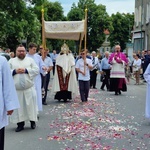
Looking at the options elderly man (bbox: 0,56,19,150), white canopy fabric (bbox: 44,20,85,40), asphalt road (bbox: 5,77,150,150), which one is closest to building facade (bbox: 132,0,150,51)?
white canopy fabric (bbox: 44,20,85,40)

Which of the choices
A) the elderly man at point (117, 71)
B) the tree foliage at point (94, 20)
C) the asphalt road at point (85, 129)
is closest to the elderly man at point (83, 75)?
the asphalt road at point (85, 129)

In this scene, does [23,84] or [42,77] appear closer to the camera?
[23,84]

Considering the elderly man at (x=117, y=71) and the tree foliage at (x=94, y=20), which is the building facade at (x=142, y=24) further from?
the elderly man at (x=117, y=71)

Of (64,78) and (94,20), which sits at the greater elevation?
(94,20)

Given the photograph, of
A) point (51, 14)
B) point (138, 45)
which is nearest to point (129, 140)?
point (138, 45)

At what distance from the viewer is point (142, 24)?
165ft

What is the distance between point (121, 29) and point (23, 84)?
251 feet

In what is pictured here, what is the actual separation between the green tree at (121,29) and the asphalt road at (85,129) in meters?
66.5

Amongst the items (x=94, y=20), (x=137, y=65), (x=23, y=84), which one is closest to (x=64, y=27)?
(x=23, y=84)

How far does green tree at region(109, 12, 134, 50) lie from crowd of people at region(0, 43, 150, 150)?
5536 centimetres

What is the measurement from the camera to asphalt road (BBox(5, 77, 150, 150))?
8367 millimetres

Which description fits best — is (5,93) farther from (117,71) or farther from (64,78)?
Result: (117,71)

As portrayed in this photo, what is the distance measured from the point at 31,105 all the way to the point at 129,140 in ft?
7.66

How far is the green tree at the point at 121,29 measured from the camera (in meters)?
81.8
